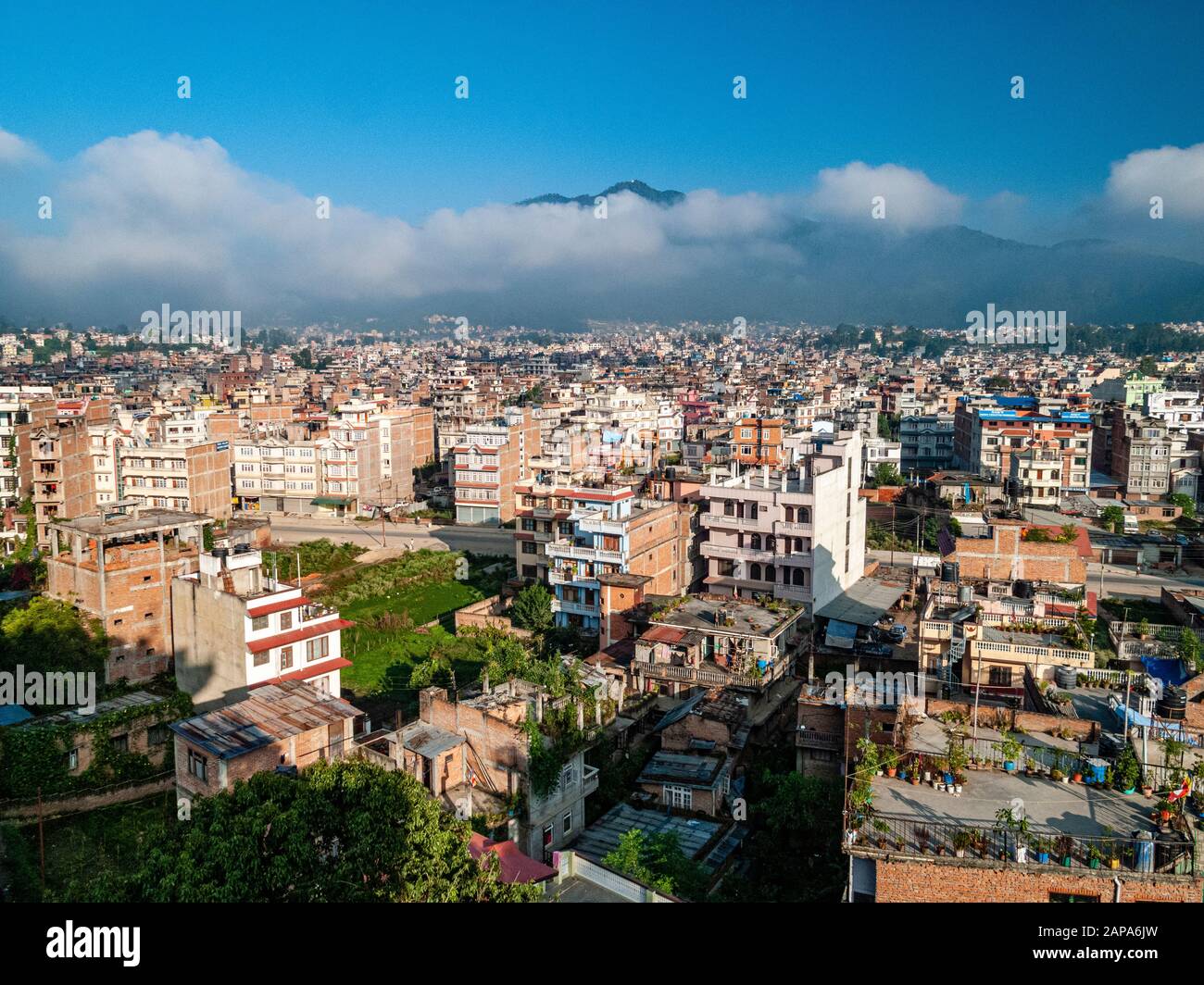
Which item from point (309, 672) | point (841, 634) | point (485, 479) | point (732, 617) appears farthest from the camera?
point (485, 479)

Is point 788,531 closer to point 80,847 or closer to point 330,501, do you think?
point 80,847

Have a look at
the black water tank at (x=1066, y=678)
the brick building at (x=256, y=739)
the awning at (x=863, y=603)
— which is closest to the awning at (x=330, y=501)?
the awning at (x=863, y=603)

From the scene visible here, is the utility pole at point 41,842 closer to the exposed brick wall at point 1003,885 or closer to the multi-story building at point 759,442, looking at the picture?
the exposed brick wall at point 1003,885

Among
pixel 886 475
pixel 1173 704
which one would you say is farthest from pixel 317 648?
pixel 886 475

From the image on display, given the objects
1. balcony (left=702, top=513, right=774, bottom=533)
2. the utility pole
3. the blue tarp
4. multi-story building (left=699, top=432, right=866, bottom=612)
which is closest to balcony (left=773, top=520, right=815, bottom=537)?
multi-story building (left=699, top=432, right=866, bottom=612)

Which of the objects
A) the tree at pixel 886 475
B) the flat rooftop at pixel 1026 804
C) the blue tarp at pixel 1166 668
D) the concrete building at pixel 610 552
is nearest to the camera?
the flat rooftop at pixel 1026 804

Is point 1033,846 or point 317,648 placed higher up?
point 1033,846
